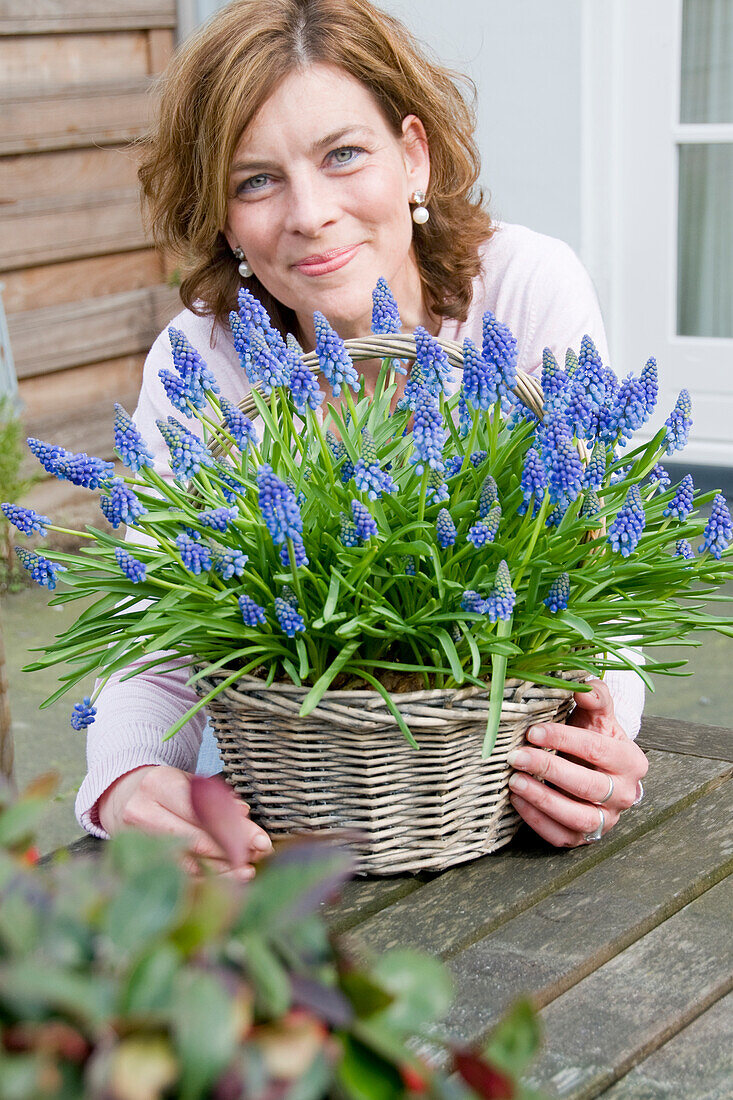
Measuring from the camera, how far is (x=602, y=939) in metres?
0.95

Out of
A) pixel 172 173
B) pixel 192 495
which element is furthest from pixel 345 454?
pixel 172 173

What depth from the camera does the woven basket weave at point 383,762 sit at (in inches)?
37.8

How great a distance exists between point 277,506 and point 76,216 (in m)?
4.04

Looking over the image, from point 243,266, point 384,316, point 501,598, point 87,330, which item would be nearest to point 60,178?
point 87,330

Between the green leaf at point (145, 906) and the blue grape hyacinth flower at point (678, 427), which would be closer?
the green leaf at point (145, 906)

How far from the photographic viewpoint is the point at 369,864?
41.1 inches

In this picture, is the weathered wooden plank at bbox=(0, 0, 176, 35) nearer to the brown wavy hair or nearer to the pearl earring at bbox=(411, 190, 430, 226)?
the brown wavy hair

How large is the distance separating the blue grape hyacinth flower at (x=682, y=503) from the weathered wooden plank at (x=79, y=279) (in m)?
3.72

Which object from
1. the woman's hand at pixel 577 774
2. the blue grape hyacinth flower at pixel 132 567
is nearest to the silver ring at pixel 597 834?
the woman's hand at pixel 577 774

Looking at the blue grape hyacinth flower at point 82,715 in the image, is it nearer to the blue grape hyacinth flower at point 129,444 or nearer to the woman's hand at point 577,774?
the blue grape hyacinth flower at point 129,444

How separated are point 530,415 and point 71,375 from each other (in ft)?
12.6

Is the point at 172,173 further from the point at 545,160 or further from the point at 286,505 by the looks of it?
the point at 545,160

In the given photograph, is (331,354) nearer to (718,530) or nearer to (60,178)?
(718,530)

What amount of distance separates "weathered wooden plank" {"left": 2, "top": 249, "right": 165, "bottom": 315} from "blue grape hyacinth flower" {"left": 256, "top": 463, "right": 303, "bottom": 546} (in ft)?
12.3
